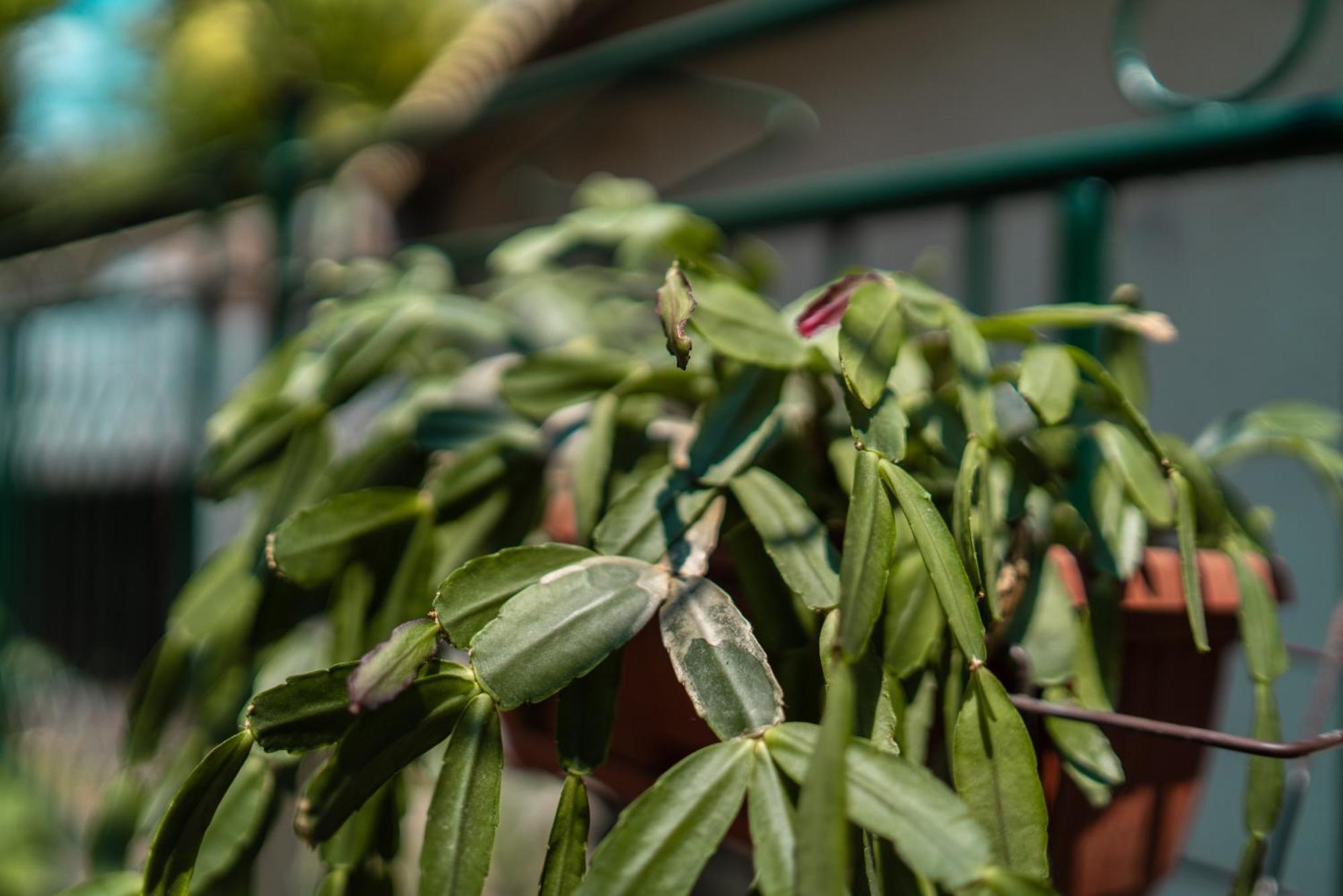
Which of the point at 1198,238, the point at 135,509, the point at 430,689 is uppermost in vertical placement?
the point at 430,689

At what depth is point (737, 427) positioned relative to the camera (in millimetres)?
528

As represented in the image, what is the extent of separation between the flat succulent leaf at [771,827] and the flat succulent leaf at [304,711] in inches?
6.1

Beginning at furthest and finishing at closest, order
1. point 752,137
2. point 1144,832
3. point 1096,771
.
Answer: point 752,137
point 1144,832
point 1096,771

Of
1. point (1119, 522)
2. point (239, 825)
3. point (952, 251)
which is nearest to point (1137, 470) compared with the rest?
point (1119, 522)

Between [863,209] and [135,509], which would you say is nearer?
[863,209]

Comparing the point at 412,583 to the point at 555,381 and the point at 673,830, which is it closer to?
the point at 555,381

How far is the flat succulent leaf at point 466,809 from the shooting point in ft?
1.30

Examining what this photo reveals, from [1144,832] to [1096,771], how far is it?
0.17 m

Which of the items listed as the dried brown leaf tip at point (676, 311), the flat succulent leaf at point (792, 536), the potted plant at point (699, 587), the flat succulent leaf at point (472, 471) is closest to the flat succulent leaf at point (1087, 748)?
the potted plant at point (699, 587)

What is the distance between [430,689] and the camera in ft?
1.34

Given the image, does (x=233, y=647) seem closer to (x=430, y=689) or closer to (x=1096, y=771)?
(x=430, y=689)

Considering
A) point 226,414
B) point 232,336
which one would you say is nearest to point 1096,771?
point 226,414

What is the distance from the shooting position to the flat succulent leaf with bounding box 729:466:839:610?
0.45m

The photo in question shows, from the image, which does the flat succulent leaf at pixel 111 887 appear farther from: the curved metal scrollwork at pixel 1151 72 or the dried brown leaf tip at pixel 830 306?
the curved metal scrollwork at pixel 1151 72
